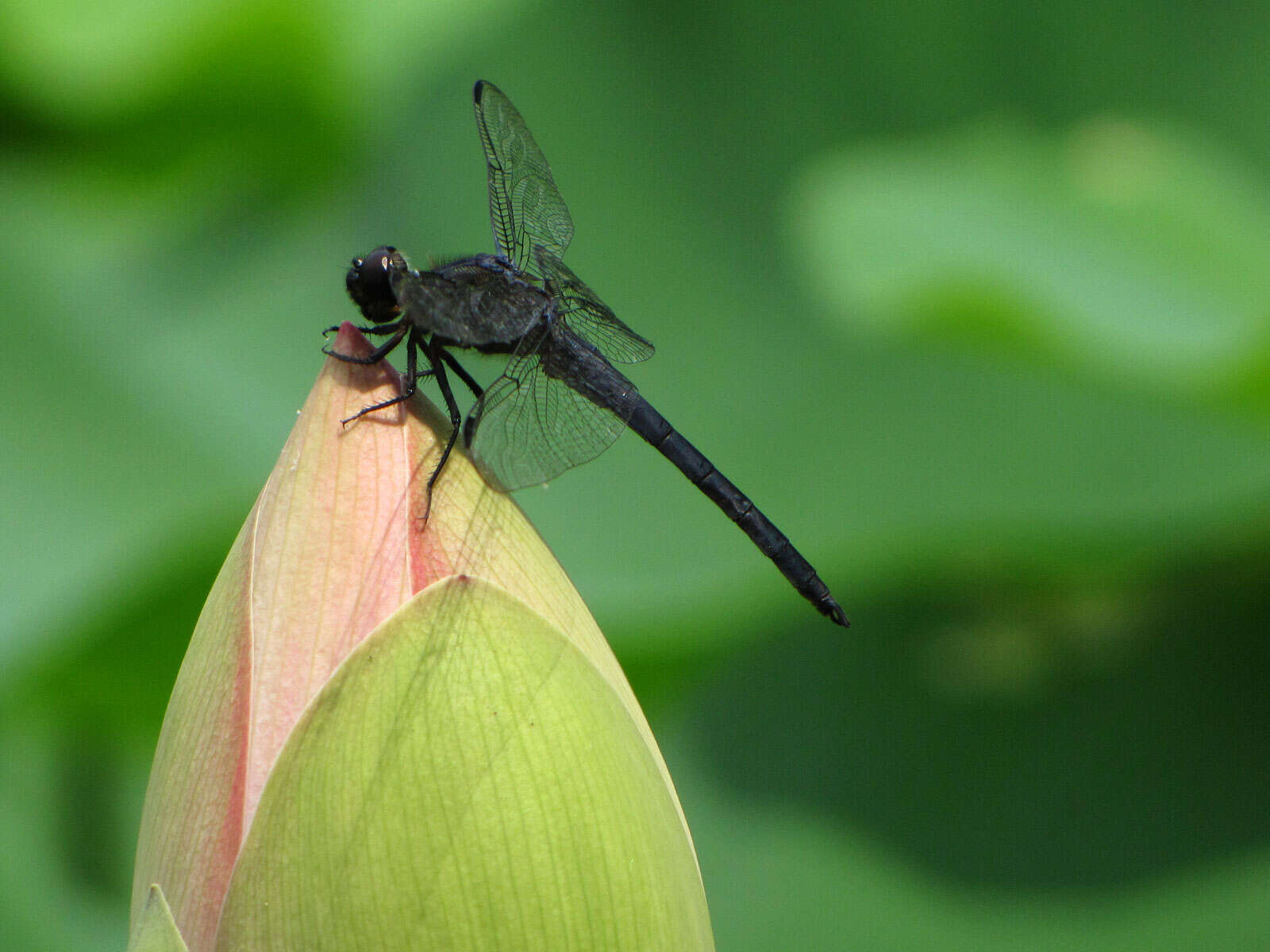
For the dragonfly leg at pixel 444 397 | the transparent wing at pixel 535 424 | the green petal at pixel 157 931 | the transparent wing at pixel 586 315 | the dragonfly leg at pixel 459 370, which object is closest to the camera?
the green petal at pixel 157 931

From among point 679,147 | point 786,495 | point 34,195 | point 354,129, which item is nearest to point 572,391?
point 786,495

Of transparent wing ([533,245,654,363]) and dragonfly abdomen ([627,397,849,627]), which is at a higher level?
transparent wing ([533,245,654,363])

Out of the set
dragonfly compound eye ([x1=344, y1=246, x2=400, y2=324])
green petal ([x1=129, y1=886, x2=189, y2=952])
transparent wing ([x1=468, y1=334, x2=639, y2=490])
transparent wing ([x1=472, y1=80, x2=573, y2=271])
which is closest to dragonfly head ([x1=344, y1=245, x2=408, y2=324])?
dragonfly compound eye ([x1=344, y1=246, x2=400, y2=324])

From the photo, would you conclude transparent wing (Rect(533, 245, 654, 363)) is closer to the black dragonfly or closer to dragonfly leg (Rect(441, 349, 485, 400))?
the black dragonfly

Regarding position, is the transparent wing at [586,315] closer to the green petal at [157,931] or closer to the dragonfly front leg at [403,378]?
the dragonfly front leg at [403,378]

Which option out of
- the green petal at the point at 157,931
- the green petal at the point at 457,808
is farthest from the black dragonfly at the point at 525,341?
the green petal at the point at 157,931
